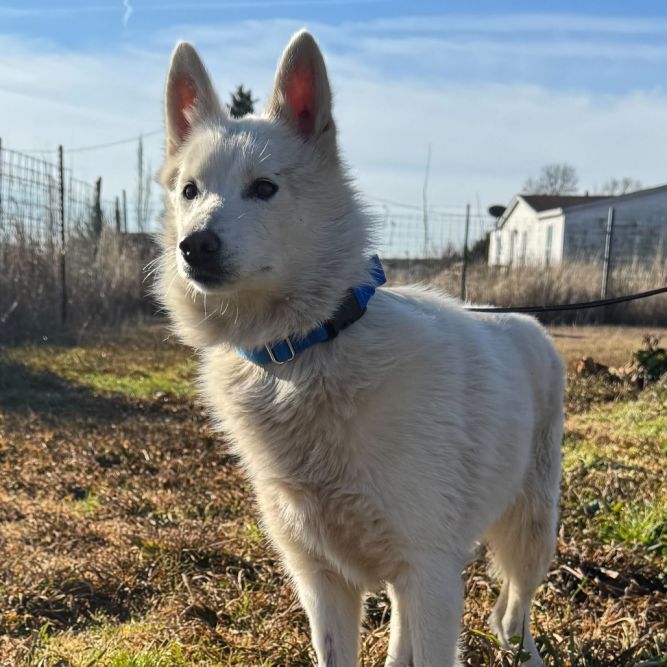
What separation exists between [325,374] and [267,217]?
49 cm

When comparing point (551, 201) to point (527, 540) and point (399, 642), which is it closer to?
point (527, 540)

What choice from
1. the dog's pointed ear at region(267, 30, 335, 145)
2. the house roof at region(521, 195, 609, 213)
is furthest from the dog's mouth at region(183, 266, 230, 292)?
the house roof at region(521, 195, 609, 213)

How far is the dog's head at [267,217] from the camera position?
211 centimetres

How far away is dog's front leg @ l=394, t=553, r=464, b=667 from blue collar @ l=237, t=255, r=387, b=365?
2.30 ft

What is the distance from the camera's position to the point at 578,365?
27.3 ft

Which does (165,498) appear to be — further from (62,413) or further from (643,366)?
(643,366)

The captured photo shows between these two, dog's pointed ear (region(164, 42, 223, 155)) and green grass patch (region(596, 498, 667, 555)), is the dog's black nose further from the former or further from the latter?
green grass patch (region(596, 498, 667, 555))

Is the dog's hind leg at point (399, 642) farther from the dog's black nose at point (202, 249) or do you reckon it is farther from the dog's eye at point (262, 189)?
the dog's eye at point (262, 189)

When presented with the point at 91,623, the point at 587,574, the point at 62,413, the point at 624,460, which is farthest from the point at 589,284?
the point at 91,623

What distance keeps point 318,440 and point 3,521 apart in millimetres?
2748

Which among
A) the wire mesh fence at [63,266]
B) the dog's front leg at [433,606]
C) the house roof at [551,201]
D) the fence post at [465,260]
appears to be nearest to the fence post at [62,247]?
the wire mesh fence at [63,266]

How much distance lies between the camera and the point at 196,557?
11.8ft

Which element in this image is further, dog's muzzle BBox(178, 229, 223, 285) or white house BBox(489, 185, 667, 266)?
white house BBox(489, 185, 667, 266)

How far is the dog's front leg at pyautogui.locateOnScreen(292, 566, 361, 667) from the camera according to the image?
2346 millimetres
